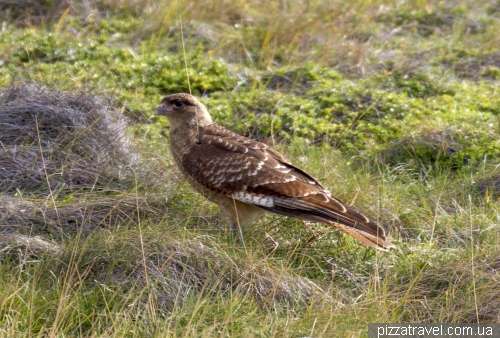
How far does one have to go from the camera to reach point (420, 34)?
10391 millimetres

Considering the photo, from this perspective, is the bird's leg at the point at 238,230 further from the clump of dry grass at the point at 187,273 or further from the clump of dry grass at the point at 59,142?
the clump of dry grass at the point at 59,142

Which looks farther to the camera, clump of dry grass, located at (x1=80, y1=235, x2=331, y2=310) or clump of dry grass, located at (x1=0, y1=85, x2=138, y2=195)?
clump of dry grass, located at (x1=0, y1=85, x2=138, y2=195)

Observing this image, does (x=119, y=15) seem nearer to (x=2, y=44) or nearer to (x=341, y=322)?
(x=2, y=44)

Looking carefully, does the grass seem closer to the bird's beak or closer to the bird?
the bird

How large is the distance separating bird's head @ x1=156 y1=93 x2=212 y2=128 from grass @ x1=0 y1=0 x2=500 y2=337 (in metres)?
0.44

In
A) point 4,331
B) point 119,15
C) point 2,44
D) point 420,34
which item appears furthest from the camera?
point 420,34

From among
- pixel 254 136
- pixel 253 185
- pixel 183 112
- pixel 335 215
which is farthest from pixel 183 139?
pixel 254 136

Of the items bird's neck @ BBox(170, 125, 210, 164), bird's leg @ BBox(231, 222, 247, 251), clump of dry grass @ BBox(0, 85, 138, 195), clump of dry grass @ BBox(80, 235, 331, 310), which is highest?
clump of dry grass @ BBox(80, 235, 331, 310)

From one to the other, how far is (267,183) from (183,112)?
3.63 feet

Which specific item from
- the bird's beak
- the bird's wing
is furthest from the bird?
the bird's beak

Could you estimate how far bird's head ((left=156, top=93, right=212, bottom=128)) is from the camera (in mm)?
6191

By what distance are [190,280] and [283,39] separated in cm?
518

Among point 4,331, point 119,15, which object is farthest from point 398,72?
point 4,331

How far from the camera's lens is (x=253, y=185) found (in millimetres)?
5535
